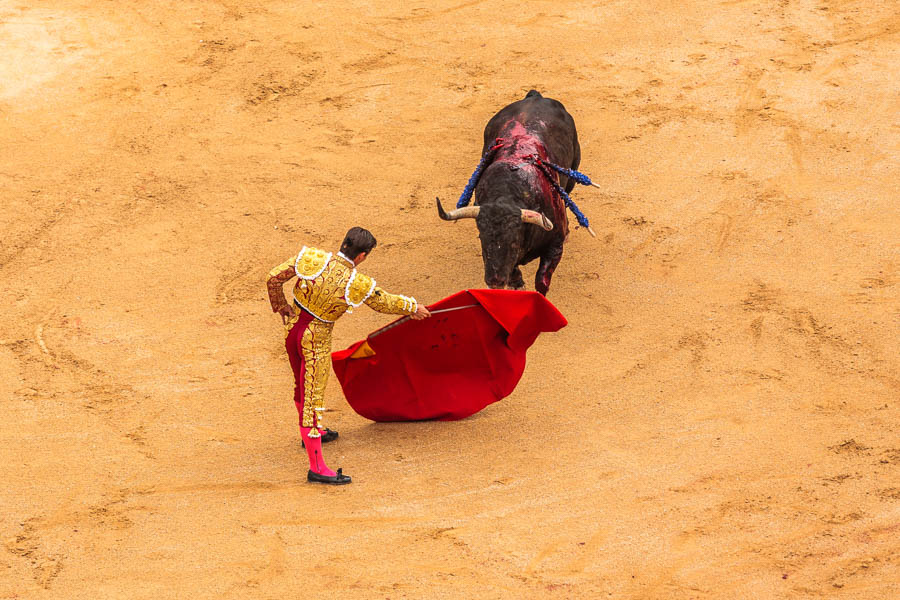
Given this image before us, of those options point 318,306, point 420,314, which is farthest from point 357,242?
point 420,314

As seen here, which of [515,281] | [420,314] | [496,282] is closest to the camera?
[420,314]

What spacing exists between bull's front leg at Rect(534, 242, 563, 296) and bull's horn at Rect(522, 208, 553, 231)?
0.62m

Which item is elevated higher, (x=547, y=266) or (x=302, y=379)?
(x=302, y=379)

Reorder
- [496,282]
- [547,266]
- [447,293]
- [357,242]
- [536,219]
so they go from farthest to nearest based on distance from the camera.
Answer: [447,293] → [547,266] → [496,282] → [536,219] → [357,242]

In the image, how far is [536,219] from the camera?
301 inches

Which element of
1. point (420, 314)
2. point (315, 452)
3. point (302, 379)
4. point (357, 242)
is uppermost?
point (357, 242)

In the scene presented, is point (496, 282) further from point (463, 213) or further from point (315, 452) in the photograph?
point (315, 452)

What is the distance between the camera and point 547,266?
8.25 m

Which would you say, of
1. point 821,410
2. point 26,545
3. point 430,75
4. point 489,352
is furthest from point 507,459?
point 430,75

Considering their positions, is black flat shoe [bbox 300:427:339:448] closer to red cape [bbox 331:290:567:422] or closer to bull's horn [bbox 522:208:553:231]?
red cape [bbox 331:290:567:422]

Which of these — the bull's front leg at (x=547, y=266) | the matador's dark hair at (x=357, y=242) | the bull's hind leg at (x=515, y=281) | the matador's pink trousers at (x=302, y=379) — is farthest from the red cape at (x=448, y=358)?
the bull's front leg at (x=547, y=266)

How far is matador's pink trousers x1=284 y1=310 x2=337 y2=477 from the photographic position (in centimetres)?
596

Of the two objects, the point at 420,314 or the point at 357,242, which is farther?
the point at 420,314

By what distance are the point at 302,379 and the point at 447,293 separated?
261 cm
